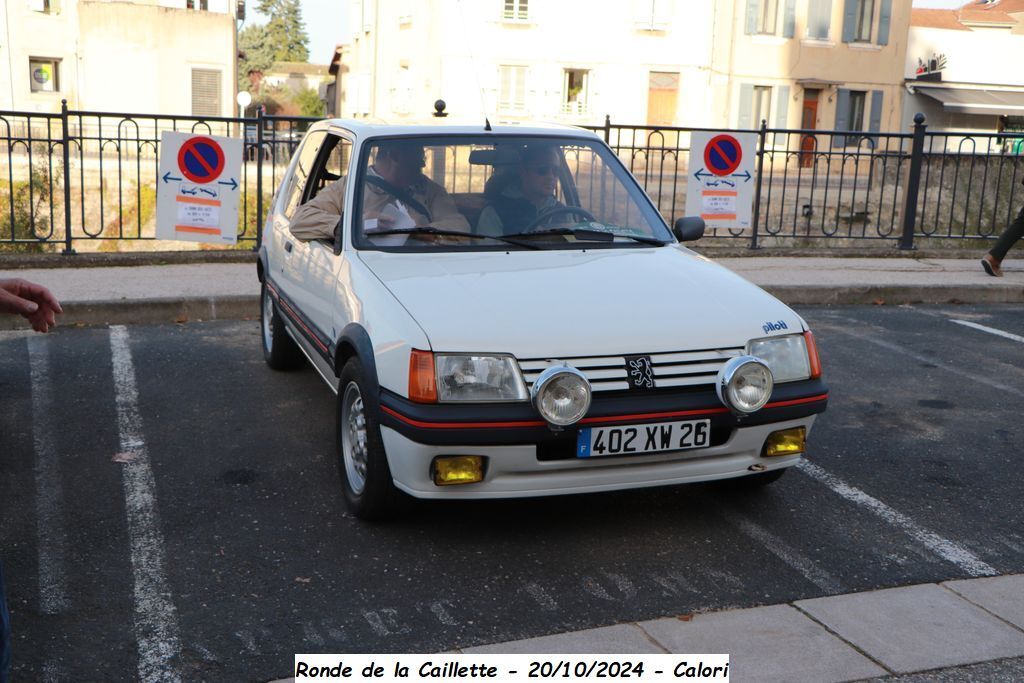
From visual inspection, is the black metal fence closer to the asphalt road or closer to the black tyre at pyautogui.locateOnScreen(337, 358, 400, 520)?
the asphalt road

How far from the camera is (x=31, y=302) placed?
301 centimetres

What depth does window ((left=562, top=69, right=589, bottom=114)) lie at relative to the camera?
128 feet

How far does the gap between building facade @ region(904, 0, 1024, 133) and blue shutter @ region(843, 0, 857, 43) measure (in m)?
3.21

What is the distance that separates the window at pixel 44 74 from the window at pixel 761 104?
25.5 meters

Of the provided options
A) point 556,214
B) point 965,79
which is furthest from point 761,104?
point 556,214

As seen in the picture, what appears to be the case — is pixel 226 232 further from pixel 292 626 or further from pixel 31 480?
pixel 292 626

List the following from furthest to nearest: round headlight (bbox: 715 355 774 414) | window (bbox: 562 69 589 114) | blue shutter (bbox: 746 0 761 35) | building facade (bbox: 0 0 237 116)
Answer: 1. blue shutter (bbox: 746 0 761 35)
2. window (bbox: 562 69 589 114)
3. building facade (bbox: 0 0 237 116)
4. round headlight (bbox: 715 355 774 414)

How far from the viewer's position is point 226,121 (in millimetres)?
11289

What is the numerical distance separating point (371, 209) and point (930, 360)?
15.7 feet

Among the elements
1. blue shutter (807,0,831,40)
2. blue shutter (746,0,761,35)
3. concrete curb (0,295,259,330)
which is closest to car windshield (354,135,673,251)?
concrete curb (0,295,259,330)

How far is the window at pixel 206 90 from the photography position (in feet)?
114

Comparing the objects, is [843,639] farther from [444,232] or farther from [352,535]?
[444,232]

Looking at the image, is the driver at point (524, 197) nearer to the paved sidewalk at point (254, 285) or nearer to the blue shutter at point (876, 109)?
the paved sidewalk at point (254, 285)

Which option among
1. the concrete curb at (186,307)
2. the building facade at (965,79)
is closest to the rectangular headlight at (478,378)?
the concrete curb at (186,307)
